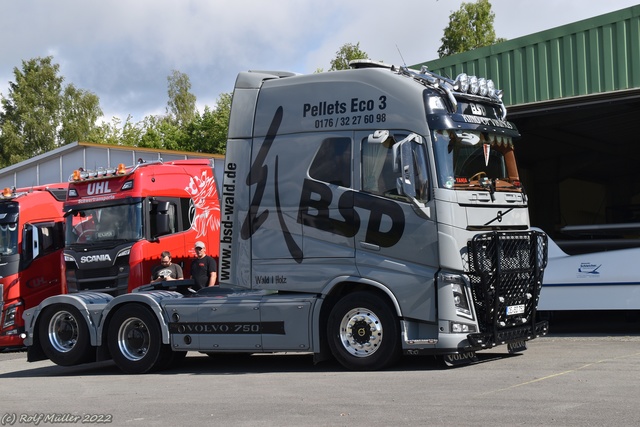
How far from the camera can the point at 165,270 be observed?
13.9m

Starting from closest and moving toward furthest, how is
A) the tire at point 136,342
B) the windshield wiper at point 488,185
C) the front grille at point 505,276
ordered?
the front grille at point 505,276, the windshield wiper at point 488,185, the tire at point 136,342

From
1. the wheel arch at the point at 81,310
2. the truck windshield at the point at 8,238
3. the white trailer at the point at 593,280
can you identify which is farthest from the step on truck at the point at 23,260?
the white trailer at the point at 593,280

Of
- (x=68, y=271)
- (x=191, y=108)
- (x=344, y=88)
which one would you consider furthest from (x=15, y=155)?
(x=344, y=88)

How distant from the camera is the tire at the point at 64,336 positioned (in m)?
13.0

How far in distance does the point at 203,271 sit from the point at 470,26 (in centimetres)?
3775

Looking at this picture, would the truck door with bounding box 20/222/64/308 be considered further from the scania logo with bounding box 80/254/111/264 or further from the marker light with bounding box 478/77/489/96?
the marker light with bounding box 478/77/489/96

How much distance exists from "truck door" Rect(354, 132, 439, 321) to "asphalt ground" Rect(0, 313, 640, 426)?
1063mm

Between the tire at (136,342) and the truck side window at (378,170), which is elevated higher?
the truck side window at (378,170)

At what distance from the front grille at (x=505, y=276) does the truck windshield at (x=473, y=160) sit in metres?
0.69

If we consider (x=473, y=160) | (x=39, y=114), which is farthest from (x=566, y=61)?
(x=39, y=114)

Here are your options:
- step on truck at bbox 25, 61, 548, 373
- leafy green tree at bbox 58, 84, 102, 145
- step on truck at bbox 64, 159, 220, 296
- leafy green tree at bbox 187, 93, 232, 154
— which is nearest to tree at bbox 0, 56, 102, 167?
leafy green tree at bbox 58, 84, 102, 145

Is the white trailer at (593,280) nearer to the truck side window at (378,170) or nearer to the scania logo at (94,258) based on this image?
the truck side window at (378,170)

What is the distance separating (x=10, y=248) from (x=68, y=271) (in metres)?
3.48

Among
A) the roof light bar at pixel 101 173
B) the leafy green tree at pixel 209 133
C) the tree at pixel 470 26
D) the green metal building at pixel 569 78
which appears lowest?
the roof light bar at pixel 101 173
